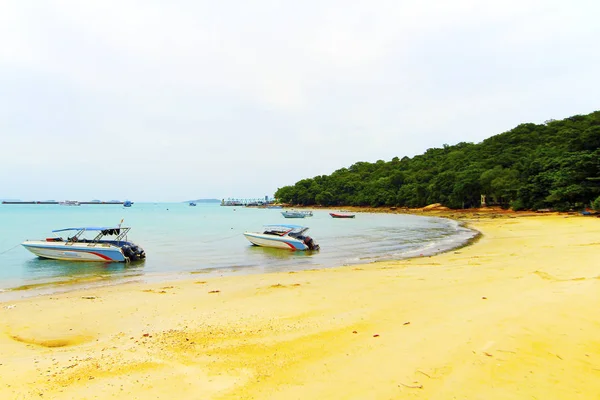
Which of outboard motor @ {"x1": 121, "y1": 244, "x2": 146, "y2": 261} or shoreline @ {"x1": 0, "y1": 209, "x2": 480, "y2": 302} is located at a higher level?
outboard motor @ {"x1": 121, "y1": 244, "x2": 146, "y2": 261}

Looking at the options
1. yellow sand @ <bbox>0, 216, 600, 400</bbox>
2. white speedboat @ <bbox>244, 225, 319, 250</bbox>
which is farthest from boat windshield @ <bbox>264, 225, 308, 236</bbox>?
yellow sand @ <bbox>0, 216, 600, 400</bbox>

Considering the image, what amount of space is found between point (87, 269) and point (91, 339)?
602 inches

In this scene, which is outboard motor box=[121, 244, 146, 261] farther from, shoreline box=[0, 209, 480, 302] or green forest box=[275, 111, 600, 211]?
green forest box=[275, 111, 600, 211]

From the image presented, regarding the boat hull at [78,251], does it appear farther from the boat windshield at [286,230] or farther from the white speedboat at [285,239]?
the boat windshield at [286,230]

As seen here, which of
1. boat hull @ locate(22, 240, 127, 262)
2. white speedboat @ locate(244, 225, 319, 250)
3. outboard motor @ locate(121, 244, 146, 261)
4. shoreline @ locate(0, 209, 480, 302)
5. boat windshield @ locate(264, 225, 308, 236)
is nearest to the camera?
shoreline @ locate(0, 209, 480, 302)

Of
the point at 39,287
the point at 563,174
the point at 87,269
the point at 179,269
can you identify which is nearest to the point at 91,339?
the point at 39,287

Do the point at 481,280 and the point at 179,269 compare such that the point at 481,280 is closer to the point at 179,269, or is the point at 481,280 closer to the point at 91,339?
the point at 91,339

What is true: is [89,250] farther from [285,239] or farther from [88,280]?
[285,239]

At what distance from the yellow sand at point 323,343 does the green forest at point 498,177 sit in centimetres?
4096

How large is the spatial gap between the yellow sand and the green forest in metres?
41.0

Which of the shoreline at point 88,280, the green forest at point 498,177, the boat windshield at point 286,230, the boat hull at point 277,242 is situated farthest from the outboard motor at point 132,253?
the green forest at point 498,177

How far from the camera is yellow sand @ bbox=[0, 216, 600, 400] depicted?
4.86 meters

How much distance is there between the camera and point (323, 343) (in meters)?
6.68

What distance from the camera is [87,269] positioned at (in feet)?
69.6
